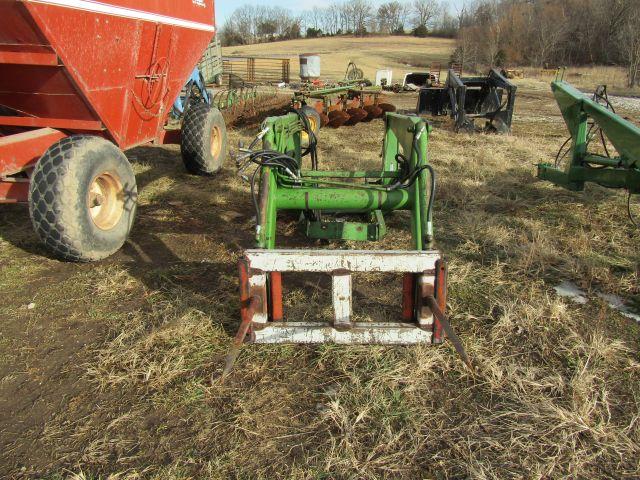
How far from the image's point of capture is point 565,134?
34.6 ft

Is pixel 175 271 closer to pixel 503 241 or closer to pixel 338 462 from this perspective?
pixel 338 462

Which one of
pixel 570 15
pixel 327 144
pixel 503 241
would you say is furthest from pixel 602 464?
pixel 570 15

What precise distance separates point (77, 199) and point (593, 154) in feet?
15.9

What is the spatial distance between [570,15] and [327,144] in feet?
145

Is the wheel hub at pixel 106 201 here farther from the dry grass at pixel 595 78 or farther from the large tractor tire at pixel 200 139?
the dry grass at pixel 595 78

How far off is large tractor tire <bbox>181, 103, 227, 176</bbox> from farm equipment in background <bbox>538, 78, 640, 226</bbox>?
4166mm

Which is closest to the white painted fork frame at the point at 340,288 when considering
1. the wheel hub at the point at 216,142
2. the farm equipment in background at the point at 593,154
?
the farm equipment in background at the point at 593,154

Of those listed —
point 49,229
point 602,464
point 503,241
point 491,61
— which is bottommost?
point 602,464

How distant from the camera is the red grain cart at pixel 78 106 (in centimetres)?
348

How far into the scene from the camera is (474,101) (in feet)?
38.0

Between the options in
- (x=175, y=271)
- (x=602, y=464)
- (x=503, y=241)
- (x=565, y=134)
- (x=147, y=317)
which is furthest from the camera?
(x=565, y=134)

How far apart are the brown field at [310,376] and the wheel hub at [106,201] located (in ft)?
1.07

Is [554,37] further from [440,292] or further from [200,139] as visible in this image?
[440,292]

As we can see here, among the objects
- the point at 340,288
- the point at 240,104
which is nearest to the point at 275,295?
the point at 340,288
